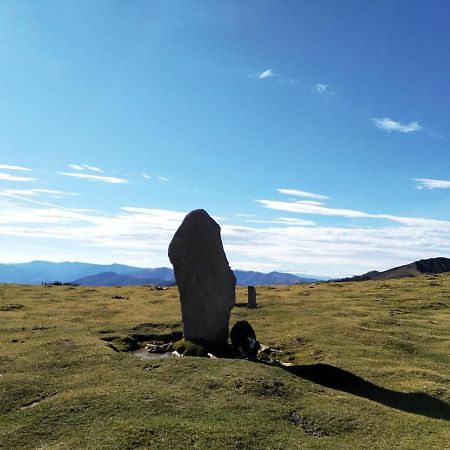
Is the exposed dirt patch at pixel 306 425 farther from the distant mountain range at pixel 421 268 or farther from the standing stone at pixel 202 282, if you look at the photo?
the distant mountain range at pixel 421 268

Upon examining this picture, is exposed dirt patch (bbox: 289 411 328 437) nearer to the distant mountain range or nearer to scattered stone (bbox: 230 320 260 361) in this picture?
scattered stone (bbox: 230 320 260 361)

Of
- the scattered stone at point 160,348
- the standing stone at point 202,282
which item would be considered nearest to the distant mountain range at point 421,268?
the standing stone at point 202,282

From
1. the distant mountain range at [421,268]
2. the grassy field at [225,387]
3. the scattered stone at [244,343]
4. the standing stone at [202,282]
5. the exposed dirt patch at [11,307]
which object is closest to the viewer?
the grassy field at [225,387]

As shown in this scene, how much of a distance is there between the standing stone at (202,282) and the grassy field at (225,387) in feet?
18.1

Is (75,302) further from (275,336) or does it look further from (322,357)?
(322,357)

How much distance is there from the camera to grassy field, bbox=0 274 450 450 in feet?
72.5

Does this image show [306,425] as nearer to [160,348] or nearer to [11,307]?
[160,348]

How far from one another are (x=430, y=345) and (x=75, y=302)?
44.8m

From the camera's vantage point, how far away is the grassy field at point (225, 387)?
22.1 metres

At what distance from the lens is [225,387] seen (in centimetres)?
2778

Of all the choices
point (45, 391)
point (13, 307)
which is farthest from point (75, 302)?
point (45, 391)

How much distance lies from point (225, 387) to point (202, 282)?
1185 cm

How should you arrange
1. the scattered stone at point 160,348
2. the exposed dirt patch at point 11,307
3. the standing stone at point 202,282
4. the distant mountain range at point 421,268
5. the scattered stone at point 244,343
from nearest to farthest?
the scattered stone at point 244,343
the standing stone at point 202,282
the scattered stone at point 160,348
the exposed dirt patch at point 11,307
the distant mountain range at point 421,268

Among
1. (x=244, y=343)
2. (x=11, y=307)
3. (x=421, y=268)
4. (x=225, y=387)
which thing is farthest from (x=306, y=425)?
(x=421, y=268)
